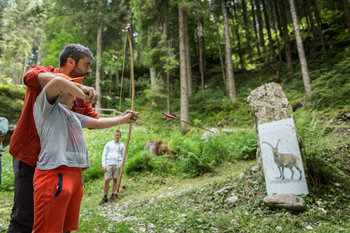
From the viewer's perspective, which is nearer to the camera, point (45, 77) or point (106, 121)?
point (45, 77)

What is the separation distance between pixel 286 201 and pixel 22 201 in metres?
3.24

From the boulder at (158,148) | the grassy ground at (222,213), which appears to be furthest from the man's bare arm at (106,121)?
the boulder at (158,148)

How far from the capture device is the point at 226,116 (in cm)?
1178

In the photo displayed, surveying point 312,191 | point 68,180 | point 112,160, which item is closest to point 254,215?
point 312,191

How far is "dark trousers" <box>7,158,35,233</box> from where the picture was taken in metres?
1.59


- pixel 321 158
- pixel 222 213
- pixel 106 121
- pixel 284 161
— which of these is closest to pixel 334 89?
pixel 321 158

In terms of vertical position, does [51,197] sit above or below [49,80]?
below

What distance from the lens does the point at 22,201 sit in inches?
63.7

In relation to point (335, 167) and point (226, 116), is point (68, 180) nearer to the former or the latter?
point (335, 167)

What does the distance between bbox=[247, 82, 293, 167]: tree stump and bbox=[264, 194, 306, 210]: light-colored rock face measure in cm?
115

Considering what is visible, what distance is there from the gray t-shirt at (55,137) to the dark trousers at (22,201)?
0.36 metres

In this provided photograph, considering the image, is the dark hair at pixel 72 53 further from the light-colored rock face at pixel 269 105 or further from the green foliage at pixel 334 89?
the green foliage at pixel 334 89

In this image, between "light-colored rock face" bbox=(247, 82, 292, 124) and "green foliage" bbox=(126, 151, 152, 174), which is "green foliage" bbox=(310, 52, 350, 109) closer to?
"light-colored rock face" bbox=(247, 82, 292, 124)

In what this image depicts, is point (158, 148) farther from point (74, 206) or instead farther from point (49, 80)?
point (49, 80)
